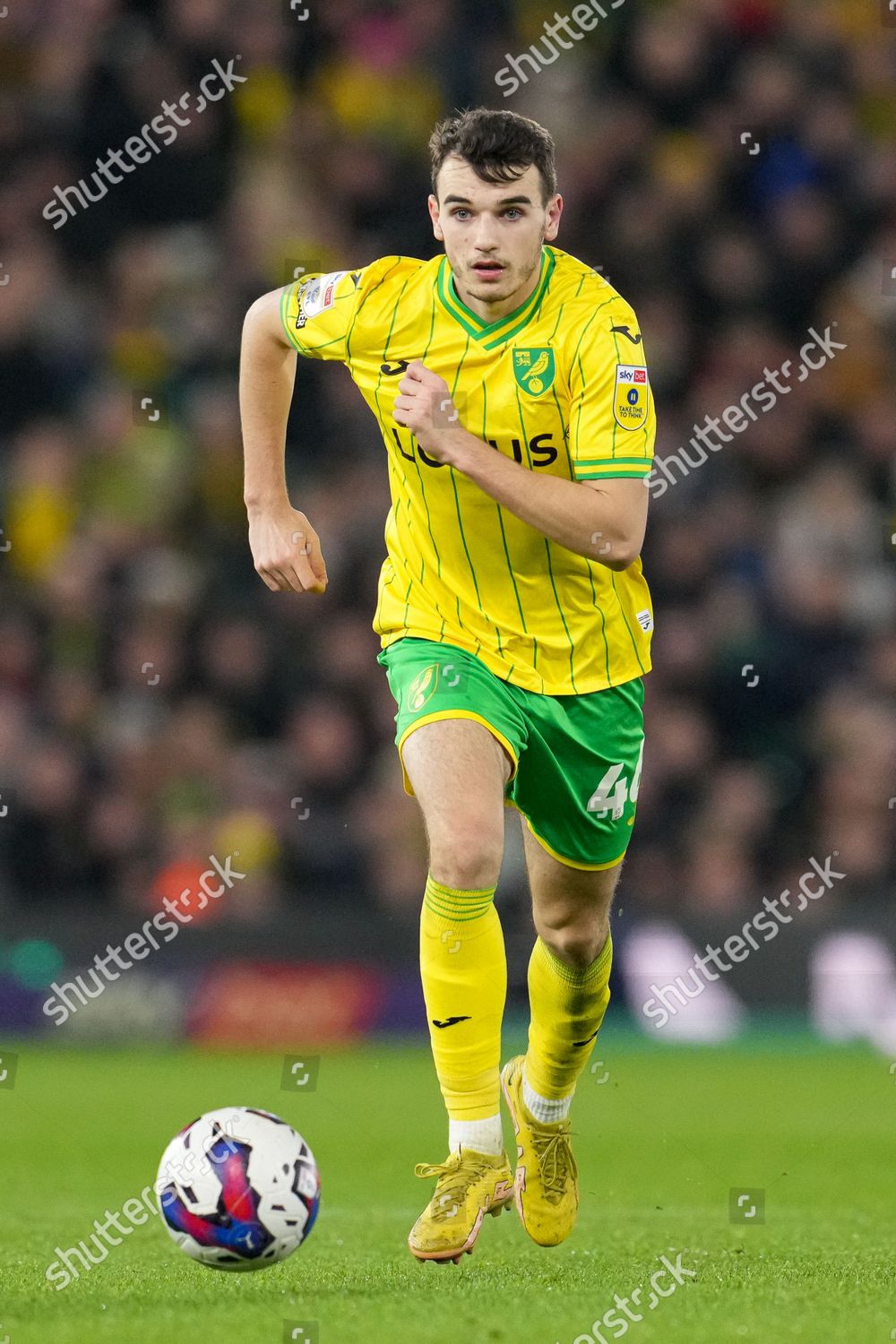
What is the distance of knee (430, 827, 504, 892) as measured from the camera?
4836 millimetres

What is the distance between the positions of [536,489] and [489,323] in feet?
1.92

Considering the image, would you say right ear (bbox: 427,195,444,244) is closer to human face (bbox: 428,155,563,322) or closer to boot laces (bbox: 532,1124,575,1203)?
human face (bbox: 428,155,563,322)

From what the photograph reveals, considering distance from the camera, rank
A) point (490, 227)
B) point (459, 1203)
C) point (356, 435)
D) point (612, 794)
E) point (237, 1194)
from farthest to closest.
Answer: point (356, 435)
point (612, 794)
point (490, 227)
point (459, 1203)
point (237, 1194)

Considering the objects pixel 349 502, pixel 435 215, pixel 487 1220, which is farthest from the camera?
pixel 349 502

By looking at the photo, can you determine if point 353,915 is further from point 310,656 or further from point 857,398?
point 857,398

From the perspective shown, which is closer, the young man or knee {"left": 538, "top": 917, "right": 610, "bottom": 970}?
the young man

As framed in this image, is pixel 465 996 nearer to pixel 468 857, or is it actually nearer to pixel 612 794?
pixel 468 857

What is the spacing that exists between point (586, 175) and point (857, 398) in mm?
2251

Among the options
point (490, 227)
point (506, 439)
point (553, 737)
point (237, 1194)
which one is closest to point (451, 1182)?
point (237, 1194)

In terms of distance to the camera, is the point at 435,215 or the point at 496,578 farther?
the point at 496,578

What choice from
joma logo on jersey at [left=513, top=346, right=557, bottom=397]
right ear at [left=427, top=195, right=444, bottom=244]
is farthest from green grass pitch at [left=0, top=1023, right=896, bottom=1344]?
right ear at [left=427, top=195, right=444, bottom=244]

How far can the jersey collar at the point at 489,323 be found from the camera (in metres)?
5.27

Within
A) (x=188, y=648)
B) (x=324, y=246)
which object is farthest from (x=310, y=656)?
(x=324, y=246)

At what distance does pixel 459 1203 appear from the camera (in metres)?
4.79
